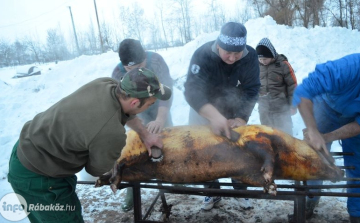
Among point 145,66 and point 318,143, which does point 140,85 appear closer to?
point 145,66

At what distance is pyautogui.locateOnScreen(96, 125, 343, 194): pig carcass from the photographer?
8.14ft

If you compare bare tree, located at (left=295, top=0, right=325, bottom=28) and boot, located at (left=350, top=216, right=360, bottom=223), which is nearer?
boot, located at (left=350, top=216, right=360, bottom=223)

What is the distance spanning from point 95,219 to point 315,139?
9.18 feet

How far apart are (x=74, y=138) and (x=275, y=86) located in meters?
3.29

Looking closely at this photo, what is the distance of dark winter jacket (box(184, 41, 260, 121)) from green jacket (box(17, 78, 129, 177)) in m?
1.19

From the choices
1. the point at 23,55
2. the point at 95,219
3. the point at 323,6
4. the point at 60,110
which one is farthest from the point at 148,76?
the point at 23,55

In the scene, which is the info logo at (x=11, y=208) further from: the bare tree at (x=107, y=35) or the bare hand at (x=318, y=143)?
the bare tree at (x=107, y=35)

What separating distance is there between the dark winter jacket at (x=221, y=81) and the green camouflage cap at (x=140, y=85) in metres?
1.04

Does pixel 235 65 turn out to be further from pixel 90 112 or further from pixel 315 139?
pixel 90 112

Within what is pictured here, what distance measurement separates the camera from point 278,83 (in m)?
4.00

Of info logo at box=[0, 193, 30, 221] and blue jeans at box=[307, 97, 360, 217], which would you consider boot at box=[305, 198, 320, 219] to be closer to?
blue jeans at box=[307, 97, 360, 217]

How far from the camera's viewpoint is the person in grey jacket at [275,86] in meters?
3.88

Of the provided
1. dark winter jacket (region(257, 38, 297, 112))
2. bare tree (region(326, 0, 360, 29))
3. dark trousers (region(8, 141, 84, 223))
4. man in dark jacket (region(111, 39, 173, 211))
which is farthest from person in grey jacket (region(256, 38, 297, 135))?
bare tree (region(326, 0, 360, 29))

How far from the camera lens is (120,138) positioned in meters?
1.71
